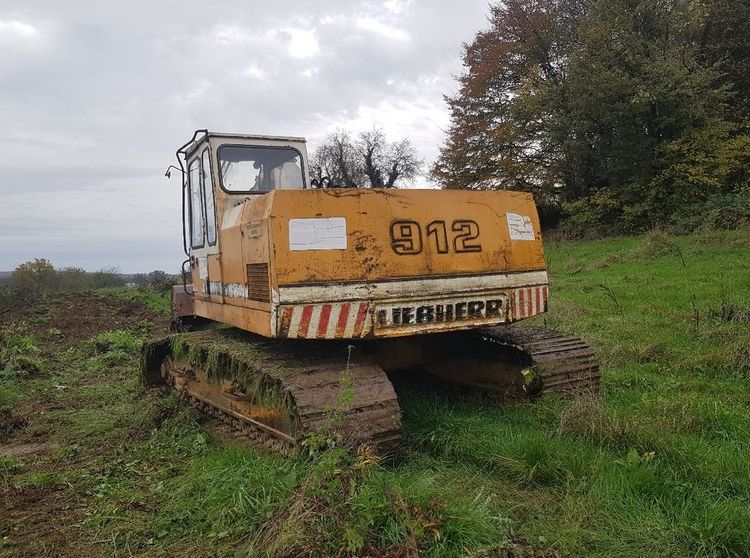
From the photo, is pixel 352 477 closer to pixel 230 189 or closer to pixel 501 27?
pixel 230 189

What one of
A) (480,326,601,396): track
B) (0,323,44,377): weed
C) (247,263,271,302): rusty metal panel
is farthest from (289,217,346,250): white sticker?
(0,323,44,377): weed

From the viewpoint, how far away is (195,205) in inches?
259

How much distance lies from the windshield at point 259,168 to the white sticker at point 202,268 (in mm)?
800

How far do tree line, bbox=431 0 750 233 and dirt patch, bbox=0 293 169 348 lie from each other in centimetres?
1494

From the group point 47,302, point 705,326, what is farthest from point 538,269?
point 47,302

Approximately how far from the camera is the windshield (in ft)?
19.6

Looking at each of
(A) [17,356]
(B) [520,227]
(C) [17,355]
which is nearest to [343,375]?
(B) [520,227]

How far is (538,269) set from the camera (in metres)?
5.06

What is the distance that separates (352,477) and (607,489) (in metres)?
1.41

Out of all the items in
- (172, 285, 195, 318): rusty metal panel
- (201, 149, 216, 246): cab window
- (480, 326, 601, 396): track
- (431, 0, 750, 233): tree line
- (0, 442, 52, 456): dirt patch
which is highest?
(431, 0, 750, 233): tree line

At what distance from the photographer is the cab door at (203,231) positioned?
19.0 ft

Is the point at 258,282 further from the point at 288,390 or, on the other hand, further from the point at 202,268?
the point at 202,268

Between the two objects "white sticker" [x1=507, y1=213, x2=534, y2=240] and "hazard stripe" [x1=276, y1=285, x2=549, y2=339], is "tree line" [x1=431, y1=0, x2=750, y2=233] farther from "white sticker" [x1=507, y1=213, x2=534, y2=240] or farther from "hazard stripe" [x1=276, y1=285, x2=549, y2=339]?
"hazard stripe" [x1=276, y1=285, x2=549, y2=339]

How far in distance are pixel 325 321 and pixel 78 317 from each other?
1552 centimetres
